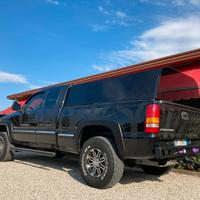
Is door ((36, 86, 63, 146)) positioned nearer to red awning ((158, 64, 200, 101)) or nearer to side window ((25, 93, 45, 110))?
side window ((25, 93, 45, 110))

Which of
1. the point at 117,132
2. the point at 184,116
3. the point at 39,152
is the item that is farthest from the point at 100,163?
the point at 39,152

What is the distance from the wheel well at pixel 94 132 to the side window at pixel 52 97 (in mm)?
1351

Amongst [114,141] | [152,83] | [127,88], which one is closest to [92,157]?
[114,141]

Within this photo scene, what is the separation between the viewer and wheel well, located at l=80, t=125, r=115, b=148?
214 inches

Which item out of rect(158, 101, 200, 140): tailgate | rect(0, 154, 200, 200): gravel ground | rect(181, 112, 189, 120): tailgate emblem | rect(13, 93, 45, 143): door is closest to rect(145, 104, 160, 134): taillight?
rect(158, 101, 200, 140): tailgate

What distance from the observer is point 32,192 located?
16.0ft

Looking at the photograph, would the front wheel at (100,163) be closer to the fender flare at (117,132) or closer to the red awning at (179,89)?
the fender flare at (117,132)

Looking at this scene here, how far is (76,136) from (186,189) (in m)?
2.27

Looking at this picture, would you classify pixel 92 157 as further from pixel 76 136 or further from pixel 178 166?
pixel 178 166

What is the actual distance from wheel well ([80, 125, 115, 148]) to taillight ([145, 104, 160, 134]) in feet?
2.94

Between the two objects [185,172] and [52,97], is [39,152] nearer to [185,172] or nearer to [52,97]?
[52,97]

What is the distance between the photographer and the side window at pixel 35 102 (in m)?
7.32

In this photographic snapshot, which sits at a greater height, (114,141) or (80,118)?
(80,118)

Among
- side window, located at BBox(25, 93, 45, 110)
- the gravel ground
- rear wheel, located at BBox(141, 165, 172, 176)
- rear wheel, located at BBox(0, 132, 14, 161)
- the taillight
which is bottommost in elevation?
the gravel ground
